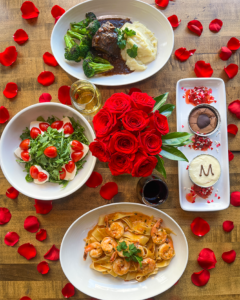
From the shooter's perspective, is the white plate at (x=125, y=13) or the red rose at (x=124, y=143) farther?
the white plate at (x=125, y=13)

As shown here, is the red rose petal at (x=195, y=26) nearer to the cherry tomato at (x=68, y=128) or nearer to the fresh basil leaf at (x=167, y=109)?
the fresh basil leaf at (x=167, y=109)

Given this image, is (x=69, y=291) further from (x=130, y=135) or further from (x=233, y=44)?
(x=233, y=44)

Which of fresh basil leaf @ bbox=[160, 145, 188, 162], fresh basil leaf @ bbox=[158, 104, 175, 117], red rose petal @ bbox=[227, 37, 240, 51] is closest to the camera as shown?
fresh basil leaf @ bbox=[160, 145, 188, 162]

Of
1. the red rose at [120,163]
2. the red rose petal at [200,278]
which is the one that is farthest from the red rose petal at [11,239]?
the red rose petal at [200,278]

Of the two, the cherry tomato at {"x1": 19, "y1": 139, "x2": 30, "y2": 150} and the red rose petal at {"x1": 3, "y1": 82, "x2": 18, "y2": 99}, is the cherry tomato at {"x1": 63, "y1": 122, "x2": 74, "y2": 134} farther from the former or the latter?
the red rose petal at {"x1": 3, "y1": 82, "x2": 18, "y2": 99}

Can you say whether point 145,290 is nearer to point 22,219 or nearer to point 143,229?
point 143,229

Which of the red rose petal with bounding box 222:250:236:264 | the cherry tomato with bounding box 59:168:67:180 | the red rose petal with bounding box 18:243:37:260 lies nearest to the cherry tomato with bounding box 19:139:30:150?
the cherry tomato with bounding box 59:168:67:180
